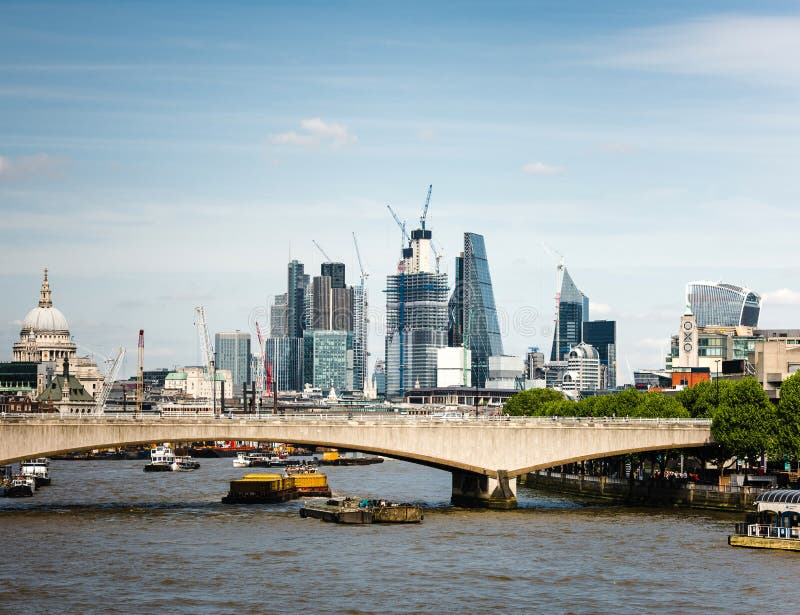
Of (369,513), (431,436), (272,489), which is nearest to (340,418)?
(431,436)

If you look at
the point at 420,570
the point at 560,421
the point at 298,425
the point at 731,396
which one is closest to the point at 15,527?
the point at 298,425

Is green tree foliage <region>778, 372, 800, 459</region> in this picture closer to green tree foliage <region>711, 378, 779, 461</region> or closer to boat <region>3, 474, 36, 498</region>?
green tree foliage <region>711, 378, 779, 461</region>

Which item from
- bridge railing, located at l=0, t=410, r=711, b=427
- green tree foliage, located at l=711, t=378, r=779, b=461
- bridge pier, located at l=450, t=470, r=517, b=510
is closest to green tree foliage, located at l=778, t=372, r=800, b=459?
green tree foliage, located at l=711, t=378, r=779, b=461

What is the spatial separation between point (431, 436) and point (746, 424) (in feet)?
95.5

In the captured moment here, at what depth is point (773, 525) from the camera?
97.0m

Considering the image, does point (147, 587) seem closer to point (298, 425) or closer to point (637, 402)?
point (298, 425)

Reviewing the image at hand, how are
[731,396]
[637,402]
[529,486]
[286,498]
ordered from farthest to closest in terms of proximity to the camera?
[529,486]
[637,402]
[286,498]
[731,396]

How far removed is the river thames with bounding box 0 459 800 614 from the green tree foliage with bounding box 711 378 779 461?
9.57m

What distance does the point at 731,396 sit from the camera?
429 feet

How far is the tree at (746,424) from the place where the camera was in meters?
126

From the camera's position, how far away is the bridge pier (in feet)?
418

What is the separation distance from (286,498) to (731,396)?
45472 mm

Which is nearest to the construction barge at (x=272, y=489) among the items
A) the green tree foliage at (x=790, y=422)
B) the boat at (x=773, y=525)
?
the green tree foliage at (x=790, y=422)

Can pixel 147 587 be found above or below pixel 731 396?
below
